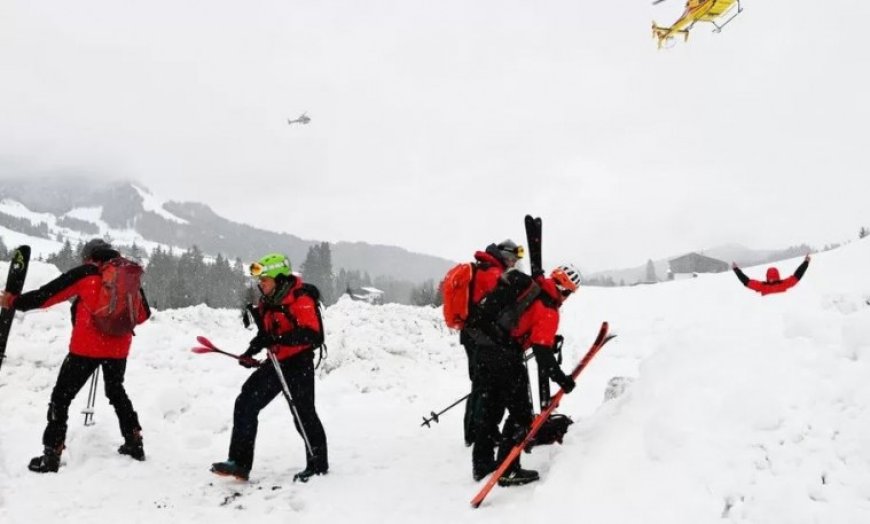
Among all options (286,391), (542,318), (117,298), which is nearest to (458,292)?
(542,318)

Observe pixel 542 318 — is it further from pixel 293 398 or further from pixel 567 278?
pixel 293 398

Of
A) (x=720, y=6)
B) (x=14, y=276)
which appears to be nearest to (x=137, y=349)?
(x=14, y=276)

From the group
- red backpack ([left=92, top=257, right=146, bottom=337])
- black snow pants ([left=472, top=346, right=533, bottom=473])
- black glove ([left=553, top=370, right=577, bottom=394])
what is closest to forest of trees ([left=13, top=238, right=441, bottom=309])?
red backpack ([left=92, top=257, right=146, bottom=337])

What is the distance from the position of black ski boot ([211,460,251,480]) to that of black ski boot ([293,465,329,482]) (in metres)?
0.54

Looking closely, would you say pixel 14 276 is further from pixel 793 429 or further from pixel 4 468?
pixel 793 429

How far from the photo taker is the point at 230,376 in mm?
10742

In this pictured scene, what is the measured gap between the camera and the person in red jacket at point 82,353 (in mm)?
6121

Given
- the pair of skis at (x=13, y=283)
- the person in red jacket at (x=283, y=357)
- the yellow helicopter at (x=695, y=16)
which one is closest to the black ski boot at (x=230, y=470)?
the person in red jacket at (x=283, y=357)

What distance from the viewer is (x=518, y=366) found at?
6.13m

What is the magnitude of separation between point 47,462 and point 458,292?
15.1ft

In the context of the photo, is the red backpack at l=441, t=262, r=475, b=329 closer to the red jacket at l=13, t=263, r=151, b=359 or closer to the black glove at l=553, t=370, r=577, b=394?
the black glove at l=553, t=370, r=577, b=394

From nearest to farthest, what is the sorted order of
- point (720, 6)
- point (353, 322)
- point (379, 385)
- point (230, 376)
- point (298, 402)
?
point (298, 402) < point (230, 376) < point (379, 385) < point (353, 322) < point (720, 6)

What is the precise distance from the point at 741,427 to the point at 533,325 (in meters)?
2.20

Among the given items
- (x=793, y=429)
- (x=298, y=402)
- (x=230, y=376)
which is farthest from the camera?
(x=230, y=376)
